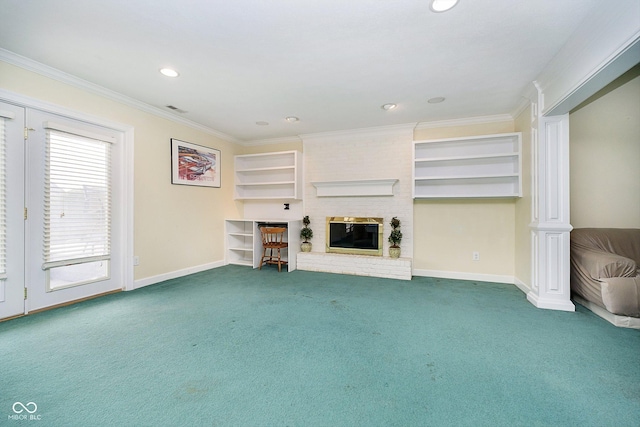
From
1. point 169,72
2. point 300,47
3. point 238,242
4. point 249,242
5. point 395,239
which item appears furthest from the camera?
point 249,242

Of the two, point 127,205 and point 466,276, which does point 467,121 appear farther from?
point 127,205

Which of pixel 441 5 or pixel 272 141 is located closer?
pixel 441 5

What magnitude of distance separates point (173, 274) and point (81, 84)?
262 centimetres

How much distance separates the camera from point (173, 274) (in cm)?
398

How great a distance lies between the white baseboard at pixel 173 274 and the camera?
11.6 ft

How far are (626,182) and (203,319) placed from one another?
5182mm

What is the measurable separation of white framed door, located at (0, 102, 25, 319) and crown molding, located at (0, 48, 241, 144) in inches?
16.3

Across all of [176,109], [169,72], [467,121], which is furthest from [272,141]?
[467,121]

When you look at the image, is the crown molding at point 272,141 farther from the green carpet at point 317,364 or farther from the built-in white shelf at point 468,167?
the green carpet at point 317,364

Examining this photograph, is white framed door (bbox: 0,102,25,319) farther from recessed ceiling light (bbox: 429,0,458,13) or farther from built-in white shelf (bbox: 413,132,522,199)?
built-in white shelf (bbox: 413,132,522,199)

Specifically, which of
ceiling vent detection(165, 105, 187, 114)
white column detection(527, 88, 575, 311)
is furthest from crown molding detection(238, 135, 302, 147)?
white column detection(527, 88, 575, 311)

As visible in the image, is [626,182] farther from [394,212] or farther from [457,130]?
[394,212]

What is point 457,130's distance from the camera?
414 centimetres

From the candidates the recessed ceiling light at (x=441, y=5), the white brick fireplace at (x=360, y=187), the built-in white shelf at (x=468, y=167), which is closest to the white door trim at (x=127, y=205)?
the white brick fireplace at (x=360, y=187)
